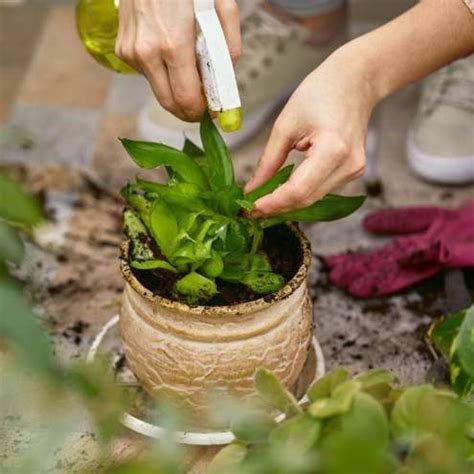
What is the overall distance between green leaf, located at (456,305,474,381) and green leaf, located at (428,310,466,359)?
22cm

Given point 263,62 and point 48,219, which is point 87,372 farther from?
point 263,62

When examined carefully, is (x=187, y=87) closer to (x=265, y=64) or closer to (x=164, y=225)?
(x=164, y=225)

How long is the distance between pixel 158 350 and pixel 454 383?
1.09ft

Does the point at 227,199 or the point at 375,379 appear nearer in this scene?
the point at 375,379

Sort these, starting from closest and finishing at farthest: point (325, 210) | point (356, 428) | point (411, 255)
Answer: point (356, 428) < point (325, 210) < point (411, 255)

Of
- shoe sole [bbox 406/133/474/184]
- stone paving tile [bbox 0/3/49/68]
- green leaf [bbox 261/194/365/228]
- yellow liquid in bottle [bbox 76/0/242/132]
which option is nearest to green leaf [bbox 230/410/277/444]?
green leaf [bbox 261/194/365/228]

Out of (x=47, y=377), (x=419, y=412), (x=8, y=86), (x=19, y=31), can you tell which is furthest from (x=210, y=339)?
(x=19, y=31)

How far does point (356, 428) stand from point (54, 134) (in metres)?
1.34

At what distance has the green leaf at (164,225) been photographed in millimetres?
1028

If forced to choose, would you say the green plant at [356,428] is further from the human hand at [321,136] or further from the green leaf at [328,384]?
the human hand at [321,136]

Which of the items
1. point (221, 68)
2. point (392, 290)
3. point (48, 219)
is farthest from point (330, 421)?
point (48, 219)

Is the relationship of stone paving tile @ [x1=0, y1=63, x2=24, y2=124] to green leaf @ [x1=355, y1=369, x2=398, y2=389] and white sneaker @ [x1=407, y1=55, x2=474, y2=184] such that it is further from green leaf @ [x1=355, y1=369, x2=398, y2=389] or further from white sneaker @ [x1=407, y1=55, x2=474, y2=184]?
green leaf @ [x1=355, y1=369, x2=398, y2=389]

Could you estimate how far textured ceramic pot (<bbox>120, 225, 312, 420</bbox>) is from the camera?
3.33 feet

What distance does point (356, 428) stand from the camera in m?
0.59
